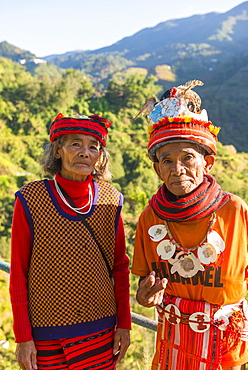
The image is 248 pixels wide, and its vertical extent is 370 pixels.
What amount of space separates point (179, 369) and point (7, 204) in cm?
2633

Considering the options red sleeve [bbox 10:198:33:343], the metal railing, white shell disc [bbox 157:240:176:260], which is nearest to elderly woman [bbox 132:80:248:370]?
white shell disc [bbox 157:240:176:260]

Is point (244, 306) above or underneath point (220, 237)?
underneath

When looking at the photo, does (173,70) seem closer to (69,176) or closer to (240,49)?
(240,49)

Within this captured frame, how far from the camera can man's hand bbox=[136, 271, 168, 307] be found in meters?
1.31

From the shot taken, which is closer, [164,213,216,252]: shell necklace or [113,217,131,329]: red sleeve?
[164,213,216,252]: shell necklace

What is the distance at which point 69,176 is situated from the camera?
1718mm

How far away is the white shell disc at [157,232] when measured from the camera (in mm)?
1475

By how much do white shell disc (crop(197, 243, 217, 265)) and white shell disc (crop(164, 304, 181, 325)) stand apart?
22cm

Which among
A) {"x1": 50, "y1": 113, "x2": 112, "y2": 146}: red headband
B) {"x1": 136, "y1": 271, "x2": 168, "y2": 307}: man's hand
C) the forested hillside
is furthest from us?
the forested hillside

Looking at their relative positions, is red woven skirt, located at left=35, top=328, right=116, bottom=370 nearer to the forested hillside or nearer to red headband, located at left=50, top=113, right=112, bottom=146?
red headband, located at left=50, top=113, right=112, bottom=146

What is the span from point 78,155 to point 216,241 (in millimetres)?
711

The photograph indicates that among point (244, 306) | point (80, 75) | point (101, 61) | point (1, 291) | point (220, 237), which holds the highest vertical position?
point (101, 61)

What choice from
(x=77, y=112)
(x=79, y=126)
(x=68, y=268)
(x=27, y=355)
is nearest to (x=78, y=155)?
(x=79, y=126)

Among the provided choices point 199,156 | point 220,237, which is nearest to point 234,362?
point 220,237
